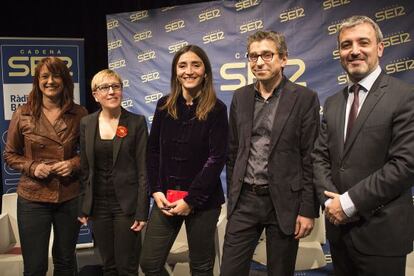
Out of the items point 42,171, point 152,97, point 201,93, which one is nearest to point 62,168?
point 42,171

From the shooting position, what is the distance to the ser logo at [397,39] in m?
3.65

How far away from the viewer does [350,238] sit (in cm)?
194

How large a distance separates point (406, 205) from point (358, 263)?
33 centimetres

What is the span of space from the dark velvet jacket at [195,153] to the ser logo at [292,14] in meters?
1.93

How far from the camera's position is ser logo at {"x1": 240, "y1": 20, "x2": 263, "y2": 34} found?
411cm

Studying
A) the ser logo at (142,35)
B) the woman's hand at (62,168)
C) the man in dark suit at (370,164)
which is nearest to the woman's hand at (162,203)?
the woman's hand at (62,168)

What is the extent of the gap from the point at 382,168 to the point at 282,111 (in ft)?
1.93

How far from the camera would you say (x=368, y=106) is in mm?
1881

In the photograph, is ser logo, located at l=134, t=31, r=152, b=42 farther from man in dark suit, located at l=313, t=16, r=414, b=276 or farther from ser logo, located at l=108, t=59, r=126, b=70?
man in dark suit, located at l=313, t=16, r=414, b=276

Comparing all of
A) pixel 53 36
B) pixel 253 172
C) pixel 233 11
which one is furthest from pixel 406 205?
pixel 53 36

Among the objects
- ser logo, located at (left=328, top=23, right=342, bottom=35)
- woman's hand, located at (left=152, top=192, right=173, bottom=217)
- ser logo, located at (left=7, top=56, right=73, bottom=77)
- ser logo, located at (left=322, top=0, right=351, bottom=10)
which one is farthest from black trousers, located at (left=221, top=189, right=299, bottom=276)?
ser logo, located at (left=7, top=56, right=73, bottom=77)

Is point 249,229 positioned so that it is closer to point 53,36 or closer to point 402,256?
point 402,256

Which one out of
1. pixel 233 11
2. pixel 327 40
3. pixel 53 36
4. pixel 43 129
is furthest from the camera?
pixel 53 36

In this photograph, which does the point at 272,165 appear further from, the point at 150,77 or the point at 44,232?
the point at 150,77
